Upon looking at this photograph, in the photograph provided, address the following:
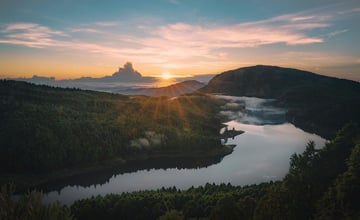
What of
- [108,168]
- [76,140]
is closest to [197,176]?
[108,168]

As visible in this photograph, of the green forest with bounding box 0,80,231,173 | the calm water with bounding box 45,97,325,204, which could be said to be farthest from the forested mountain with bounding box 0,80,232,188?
the calm water with bounding box 45,97,325,204

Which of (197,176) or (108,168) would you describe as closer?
(197,176)

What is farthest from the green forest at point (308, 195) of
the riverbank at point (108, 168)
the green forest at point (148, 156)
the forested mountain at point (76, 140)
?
the forested mountain at point (76, 140)

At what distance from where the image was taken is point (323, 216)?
36625 mm

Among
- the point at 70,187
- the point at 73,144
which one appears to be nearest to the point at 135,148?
the point at 73,144

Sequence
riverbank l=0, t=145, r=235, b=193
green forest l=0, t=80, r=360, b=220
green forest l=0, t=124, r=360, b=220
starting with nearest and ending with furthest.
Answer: green forest l=0, t=124, r=360, b=220, green forest l=0, t=80, r=360, b=220, riverbank l=0, t=145, r=235, b=193

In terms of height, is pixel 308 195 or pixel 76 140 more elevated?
pixel 308 195

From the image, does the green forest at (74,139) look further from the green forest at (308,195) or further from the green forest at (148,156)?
the green forest at (308,195)

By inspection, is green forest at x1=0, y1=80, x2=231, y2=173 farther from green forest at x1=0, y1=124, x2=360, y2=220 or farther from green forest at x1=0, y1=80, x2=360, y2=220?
green forest at x1=0, y1=124, x2=360, y2=220

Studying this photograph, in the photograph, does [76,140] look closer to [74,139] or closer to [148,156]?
[74,139]

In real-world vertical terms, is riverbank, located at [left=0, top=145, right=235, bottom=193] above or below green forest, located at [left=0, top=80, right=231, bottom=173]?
below

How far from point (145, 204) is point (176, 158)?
79.4 metres

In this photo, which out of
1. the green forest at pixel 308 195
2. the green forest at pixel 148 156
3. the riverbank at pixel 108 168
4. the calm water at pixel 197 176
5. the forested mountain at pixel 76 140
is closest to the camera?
the green forest at pixel 308 195

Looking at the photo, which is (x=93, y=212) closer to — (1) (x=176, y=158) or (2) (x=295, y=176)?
(2) (x=295, y=176)
